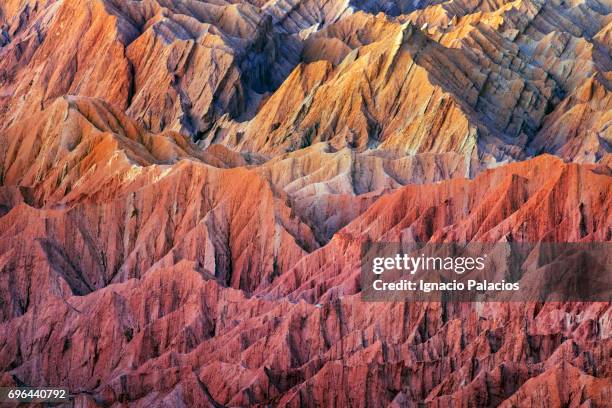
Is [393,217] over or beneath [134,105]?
beneath

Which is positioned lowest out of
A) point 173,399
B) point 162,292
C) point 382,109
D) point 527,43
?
point 173,399

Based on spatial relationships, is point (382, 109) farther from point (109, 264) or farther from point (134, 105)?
point (109, 264)

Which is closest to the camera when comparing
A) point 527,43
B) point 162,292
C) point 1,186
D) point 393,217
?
point 162,292

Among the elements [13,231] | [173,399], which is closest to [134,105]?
[13,231]

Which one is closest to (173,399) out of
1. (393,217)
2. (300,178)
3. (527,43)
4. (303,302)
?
(303,302)

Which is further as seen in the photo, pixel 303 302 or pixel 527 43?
pixel 527 43

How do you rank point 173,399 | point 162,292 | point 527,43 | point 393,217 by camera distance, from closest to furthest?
point 173,399
point 162,292
point 393,217
point 527,43
